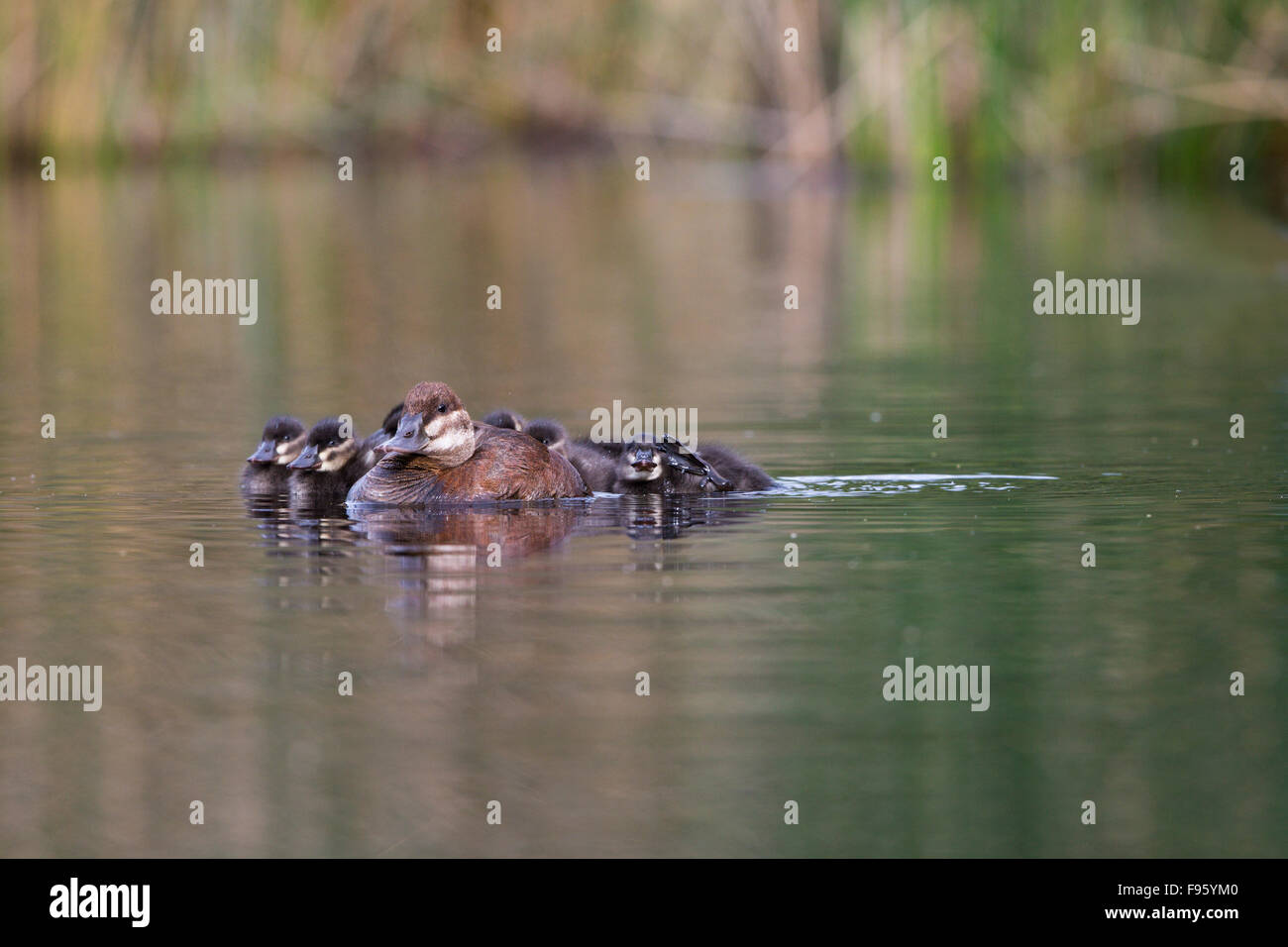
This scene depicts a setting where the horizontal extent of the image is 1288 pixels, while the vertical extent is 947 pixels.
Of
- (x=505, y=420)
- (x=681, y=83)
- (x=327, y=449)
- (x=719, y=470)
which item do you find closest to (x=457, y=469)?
(x=327, y=449)

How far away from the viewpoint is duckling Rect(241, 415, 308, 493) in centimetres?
1012

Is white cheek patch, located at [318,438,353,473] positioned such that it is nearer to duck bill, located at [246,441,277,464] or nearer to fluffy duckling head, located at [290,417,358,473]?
fluffy duckling head, located at [290,417,358,473]

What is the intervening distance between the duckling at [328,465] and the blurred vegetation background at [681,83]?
16.3 m

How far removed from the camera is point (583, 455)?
412 inches

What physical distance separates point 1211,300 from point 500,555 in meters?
11.1

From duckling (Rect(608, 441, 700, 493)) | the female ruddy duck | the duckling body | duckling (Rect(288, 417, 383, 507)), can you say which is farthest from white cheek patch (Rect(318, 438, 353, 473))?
the duckling body

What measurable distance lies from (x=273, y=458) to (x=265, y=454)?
0.14 ft

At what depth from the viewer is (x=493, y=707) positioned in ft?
20.1

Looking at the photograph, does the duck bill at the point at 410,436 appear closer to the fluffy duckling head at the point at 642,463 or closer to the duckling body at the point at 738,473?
→ the fluffy duckling head at the point at 642,463

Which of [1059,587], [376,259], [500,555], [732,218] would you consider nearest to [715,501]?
[500,555]

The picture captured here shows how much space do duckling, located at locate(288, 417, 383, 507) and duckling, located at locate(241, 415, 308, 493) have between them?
0.21ft

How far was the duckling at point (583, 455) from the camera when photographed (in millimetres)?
10297

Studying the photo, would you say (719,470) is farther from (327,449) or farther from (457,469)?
(327,449)

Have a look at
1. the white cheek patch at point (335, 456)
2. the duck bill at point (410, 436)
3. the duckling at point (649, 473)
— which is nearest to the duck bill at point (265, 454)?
the white cheek patch at point (335, 456)
